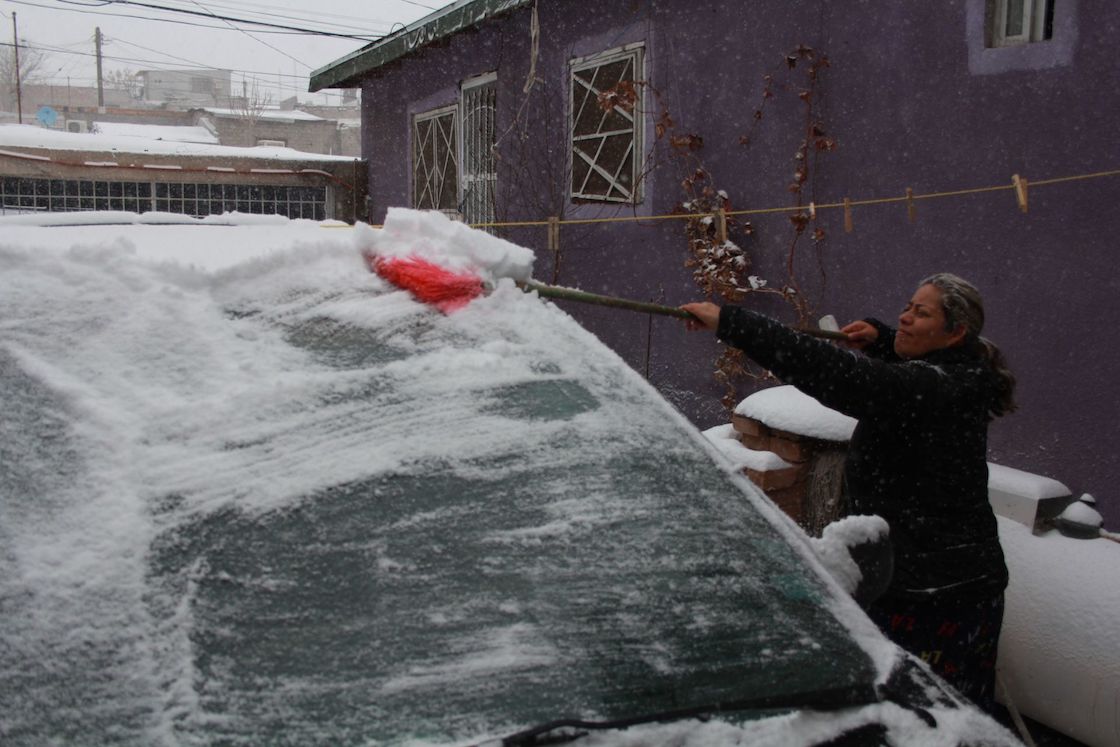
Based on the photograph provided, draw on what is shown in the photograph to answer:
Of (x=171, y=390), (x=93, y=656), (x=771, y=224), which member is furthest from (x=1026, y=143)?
(x=93, y=656)

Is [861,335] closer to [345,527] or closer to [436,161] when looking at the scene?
[345,527]

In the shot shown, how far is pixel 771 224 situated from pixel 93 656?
5097 millimetres

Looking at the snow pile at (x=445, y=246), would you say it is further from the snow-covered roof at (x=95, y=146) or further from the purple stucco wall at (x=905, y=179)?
the snow-covered roof at (x=95, y=146)

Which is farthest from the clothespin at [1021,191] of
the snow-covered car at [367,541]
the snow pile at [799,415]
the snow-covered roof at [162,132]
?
the snow-covered roof at [162,132]

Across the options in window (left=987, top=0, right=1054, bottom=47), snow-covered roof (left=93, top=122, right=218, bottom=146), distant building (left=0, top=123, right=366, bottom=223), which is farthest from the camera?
snow-covered roof (left=93, top=122, right=218, bottom=146)

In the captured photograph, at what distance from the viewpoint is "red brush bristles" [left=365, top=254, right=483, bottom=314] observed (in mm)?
1874

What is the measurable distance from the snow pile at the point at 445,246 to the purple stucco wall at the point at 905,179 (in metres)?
3.08

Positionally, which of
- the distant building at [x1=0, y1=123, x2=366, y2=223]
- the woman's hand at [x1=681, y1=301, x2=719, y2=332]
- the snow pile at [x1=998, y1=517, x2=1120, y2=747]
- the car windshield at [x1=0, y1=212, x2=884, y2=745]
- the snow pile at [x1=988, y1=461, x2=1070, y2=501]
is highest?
the distant building at [x1=0, y1=123, x2=366, y2=223]

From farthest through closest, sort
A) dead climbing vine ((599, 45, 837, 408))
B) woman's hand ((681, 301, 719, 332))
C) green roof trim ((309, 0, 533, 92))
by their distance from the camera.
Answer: green roof trim ((309, 0, 533, 92)) < dead climbing vine ((599, 45, 837, 408)) < woman's hand ((681, 301, 719, 332))

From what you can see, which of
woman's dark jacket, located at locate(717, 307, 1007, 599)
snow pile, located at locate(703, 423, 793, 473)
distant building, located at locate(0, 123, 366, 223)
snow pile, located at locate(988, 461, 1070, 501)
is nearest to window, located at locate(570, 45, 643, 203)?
snow pile, located at locate(703, 423, 793, 473)

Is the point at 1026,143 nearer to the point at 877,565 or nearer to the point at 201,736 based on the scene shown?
the point at 877,565

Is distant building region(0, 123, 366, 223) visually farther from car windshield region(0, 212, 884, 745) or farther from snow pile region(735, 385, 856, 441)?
car windshield region(0, 212, 884, 745)

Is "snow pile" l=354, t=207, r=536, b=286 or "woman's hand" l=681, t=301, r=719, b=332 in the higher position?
"snow pile" l=354, t=207, r=536, b=286

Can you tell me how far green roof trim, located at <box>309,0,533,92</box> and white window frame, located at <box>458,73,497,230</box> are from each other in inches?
24.4
